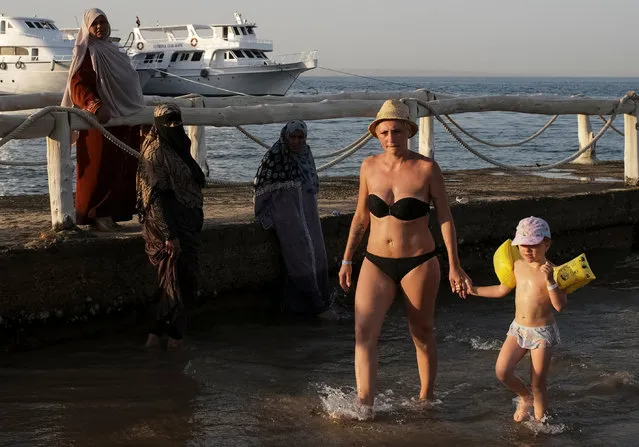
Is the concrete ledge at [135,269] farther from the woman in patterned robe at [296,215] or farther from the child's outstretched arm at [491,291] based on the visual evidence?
the child's outstretched arm at [491,291]

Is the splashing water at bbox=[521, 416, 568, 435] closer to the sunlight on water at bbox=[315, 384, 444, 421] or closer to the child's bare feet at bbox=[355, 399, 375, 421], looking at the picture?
the sunlight on water at bbox=[315, 384, 444, 421]

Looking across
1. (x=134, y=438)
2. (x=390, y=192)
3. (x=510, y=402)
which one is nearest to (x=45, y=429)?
(x=134, y=438)

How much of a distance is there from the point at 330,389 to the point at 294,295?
1.65 metres

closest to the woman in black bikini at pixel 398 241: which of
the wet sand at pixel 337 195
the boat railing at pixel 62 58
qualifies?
the wet sand at pixel 337 195

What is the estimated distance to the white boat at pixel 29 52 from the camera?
2376 inches

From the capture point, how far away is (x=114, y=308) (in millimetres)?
7062

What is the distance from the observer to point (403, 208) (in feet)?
17.8

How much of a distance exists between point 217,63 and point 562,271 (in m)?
62.1

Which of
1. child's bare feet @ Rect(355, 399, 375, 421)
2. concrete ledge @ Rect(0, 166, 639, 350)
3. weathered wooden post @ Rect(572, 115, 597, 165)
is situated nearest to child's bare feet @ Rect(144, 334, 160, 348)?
concrete ledge @ Rect(0, 166, 639, 350)

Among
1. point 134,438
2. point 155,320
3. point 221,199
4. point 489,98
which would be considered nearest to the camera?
point 134,438

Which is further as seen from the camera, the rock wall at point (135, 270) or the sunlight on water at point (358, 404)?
the rock wall at point (135, 270)

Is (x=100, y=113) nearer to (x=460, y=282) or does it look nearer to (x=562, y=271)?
(x=460, y=282)

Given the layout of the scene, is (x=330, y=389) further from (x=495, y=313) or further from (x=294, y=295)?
(x=495, y=313)

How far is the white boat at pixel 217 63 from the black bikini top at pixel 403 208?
59662 mm
